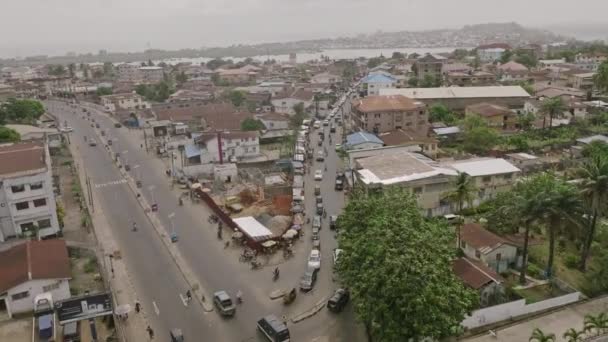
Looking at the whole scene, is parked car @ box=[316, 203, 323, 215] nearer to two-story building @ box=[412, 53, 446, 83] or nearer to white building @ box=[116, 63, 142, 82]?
two-story building @ box=[412, 53, 446, 83]

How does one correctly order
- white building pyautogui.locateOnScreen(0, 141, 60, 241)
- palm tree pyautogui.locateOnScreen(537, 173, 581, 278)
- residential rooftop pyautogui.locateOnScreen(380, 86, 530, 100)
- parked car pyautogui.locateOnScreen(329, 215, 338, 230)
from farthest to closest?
1. residential rooftop pyautogui.locateOnScreen(380, 86, 530, 100)
2. parked car pyautogui.locateOnScreen(329, 215, 338, 230)
3. white building pyautogui.locateOnScreen(0, 141, 60, 241)
4. palm tree pyautogui.locateOnScreen(537, 173, 581, 278)

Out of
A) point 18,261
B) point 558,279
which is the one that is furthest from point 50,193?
point 558,279

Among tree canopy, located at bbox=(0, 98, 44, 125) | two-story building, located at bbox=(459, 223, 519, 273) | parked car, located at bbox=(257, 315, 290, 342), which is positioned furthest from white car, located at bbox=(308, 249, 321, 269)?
tree canopy, located at bbox=(0, 98, 44, 125)

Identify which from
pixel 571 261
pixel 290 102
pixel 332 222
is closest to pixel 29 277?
pixel 332 222

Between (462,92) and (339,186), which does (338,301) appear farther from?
(462,92)

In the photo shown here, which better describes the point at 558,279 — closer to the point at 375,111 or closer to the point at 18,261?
the point at 18,261
